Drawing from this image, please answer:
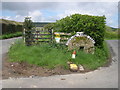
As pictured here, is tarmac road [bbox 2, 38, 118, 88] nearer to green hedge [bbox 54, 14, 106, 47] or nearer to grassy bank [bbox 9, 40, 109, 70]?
grassy bank [bbox 9, 40, 109, 70]

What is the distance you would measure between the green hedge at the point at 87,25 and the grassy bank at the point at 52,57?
5.13 feet

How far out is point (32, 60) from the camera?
29.6 ft

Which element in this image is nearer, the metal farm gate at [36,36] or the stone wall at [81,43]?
the stone wall at [81,43]

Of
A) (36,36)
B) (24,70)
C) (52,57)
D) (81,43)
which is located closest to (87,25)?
(81,43)

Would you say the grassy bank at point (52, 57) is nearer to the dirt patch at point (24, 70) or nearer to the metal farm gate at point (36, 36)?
the dirt patch at point (24, 70)

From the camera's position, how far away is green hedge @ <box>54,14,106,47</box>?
11.8 m

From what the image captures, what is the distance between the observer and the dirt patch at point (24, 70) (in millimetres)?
7426

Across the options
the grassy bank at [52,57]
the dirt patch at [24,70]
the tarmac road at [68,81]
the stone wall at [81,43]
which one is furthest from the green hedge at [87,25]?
the tarmac road at [68,81]

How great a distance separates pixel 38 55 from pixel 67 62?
5.65 feet

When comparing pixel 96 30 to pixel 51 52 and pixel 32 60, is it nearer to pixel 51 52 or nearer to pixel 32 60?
pixel 51 52

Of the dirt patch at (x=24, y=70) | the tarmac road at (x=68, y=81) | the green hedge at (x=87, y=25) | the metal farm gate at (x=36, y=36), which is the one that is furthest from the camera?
the green hedge at (x=87, y=25)

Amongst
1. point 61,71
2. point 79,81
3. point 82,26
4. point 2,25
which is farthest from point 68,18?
point 2,25

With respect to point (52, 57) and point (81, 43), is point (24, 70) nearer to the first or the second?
point (52, 57)

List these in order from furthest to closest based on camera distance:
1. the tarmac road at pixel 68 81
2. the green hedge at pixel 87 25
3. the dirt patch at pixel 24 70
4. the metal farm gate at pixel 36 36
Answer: the green hedge at pixel 87 25 < the metal farm gate at pixel 36 36 < the dirt patch at pixel 24 70 < the tarmac road at pixel 68 81
